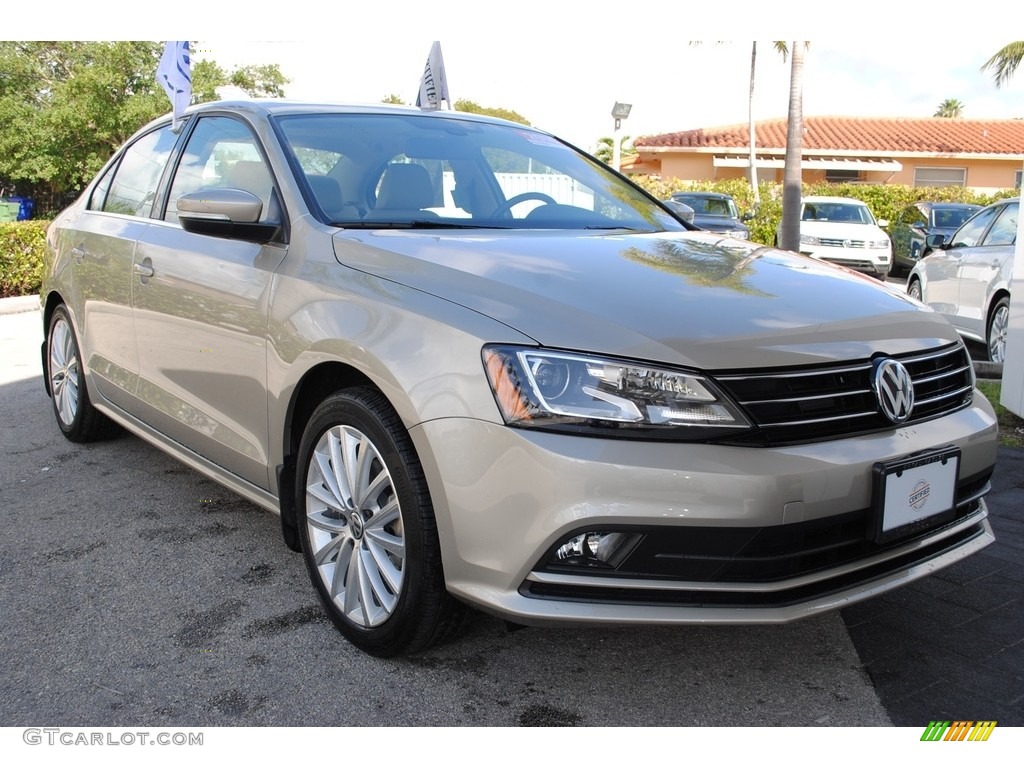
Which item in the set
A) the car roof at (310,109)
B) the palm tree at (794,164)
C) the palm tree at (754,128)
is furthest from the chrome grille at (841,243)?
the car roof at (310,109)

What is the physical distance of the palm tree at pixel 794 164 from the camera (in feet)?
46.8

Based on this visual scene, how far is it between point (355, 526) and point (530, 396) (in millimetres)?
807

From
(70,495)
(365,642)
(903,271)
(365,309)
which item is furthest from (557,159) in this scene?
(903,271)

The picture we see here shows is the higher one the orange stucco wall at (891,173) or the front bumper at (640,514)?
the orange stucco wall at (891,173)

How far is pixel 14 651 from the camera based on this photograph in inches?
109

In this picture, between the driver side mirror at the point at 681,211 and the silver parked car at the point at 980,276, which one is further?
the silver parked car at the point at 980,276

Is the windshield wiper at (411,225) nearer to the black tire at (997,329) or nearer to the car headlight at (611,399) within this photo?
the car headlight at (611,399)

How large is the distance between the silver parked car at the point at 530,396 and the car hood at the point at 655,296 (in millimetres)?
10

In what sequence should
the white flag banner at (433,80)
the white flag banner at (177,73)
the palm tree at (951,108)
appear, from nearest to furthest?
1. the white flag banner at (177,73)
2. the white flag banner at (433,80)
3. the palm tree at (951,108)

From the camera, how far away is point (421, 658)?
107 inches

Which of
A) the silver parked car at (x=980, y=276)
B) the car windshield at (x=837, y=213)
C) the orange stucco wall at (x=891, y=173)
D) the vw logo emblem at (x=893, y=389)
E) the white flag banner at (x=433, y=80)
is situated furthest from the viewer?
the orange stucco wall at (x=891, y=173)

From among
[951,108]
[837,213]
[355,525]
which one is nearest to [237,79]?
[837,213]

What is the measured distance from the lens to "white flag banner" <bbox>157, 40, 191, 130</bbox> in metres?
5.07
